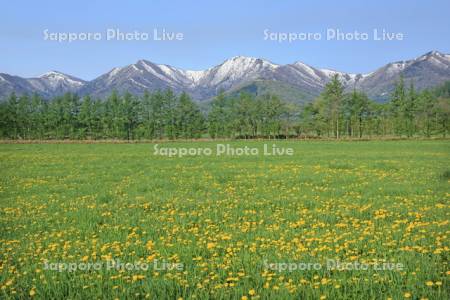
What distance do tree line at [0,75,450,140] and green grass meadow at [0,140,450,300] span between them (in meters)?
94.3

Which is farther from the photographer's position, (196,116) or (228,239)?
(196,116)

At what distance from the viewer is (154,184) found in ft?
55.3

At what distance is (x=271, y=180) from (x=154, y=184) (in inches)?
214

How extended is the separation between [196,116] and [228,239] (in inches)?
4221

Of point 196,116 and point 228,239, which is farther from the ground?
A: point 196,116

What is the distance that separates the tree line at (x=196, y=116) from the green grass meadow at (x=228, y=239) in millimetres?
94264

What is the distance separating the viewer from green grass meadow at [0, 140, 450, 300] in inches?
230

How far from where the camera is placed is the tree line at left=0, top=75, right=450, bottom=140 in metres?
104

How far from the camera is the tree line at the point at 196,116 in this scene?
10444cm

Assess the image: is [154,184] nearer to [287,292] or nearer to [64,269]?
[64,269]

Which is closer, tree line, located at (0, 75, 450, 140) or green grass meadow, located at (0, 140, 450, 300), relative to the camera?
green grass meadow, located at (0, 140, 450, 300)

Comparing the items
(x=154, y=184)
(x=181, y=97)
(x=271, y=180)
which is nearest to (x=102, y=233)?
(x=154, y=184)

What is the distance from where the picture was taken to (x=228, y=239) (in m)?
8.21

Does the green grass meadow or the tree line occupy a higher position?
the tree line
